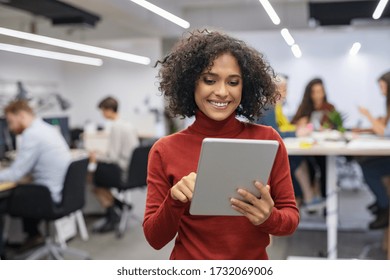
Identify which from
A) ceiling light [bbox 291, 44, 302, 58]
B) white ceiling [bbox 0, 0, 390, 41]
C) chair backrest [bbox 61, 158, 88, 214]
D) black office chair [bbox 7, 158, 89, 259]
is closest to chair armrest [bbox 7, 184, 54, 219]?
black office chair [bbox 7, 158, 89, 259]

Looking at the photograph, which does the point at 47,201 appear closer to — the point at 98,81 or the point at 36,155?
the point at 36,155

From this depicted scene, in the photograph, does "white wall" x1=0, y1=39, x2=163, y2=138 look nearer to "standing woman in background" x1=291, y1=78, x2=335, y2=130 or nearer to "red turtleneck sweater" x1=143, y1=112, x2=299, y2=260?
"standing woman in background" x1=291, y1=78, x2=335, y2=130

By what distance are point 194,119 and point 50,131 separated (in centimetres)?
212

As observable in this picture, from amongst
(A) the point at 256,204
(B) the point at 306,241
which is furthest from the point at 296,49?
(A) the point at 256,204

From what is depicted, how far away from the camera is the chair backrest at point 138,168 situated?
3.44 meters

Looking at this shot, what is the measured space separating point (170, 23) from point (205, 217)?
323cm

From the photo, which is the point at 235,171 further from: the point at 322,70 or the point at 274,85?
the point at 322,70

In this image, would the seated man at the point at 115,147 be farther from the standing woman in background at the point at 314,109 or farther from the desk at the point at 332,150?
the desk at the point at 332,150

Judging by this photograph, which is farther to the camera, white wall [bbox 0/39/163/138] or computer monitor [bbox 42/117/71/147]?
white wall [bbox 0/39/163/138]

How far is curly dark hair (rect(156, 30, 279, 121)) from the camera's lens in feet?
3.16

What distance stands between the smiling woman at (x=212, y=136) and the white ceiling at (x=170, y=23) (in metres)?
2.03

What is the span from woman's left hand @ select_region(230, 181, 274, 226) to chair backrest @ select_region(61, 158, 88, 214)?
2150mm

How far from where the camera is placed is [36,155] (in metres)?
2.88

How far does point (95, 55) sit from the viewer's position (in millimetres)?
7359
